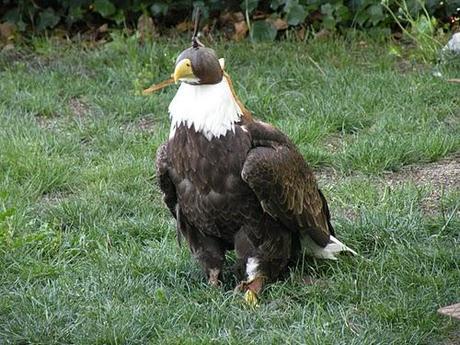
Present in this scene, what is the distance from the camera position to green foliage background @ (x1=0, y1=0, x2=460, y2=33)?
909 cm

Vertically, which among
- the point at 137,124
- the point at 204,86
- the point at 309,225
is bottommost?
the point at 137,124

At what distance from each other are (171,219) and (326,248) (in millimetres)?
1109

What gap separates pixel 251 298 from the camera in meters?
5.04

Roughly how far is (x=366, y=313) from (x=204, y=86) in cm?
119

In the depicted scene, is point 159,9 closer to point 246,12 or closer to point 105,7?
point 105,7

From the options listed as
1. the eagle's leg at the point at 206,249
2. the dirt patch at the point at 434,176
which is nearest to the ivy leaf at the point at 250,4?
the dirt patch at the point at 434,176

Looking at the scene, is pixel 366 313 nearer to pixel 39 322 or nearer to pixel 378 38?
pixel 39 322

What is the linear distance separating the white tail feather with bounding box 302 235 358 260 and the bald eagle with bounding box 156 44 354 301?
7 centimetres

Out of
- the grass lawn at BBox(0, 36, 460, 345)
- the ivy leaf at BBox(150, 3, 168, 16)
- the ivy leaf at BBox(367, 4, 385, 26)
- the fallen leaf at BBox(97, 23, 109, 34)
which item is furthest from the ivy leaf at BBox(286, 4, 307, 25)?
the fallen leaf at BBox(97, 23, 109, 34)

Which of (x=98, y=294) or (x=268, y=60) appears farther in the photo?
(x=268, y=60)

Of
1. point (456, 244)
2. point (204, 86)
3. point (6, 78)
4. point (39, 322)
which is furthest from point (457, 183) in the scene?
point (6, 78)

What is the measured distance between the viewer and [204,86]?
4832 mm

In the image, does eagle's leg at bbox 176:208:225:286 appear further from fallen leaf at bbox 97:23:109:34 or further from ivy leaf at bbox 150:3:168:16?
fallen leaf at bbox 97:23:109:34

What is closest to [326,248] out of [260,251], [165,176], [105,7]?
[260,251]
